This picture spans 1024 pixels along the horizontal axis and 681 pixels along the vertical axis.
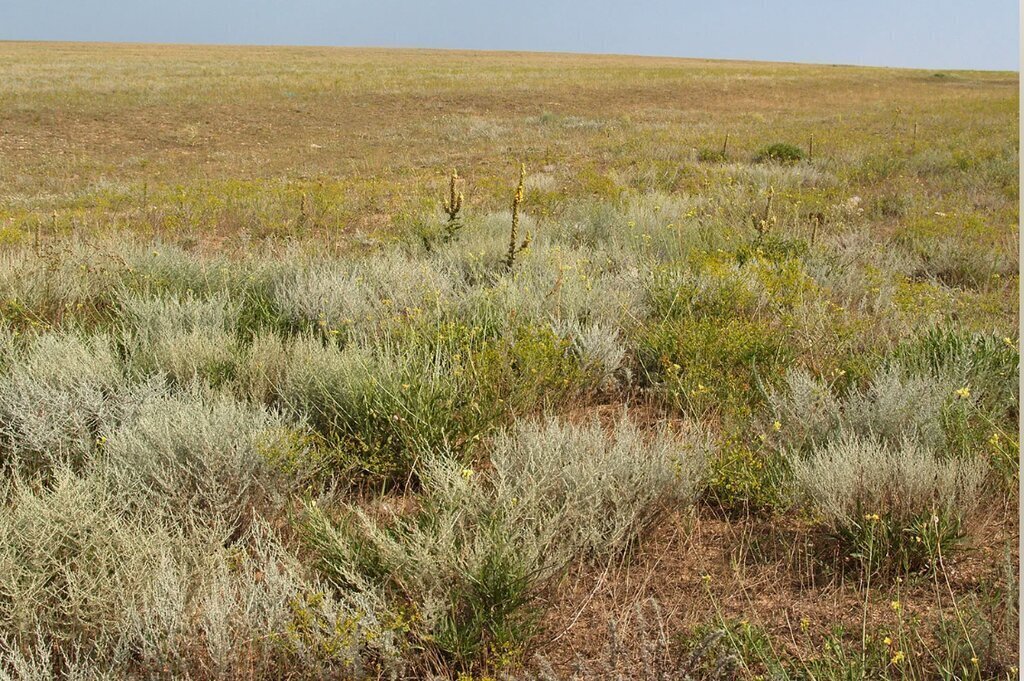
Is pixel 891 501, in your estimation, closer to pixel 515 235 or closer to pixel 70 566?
pixel 70 566

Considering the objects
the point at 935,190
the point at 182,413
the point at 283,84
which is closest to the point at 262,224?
the point at 182,413

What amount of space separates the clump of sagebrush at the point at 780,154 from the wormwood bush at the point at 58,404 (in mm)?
11844

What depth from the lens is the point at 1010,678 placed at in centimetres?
170

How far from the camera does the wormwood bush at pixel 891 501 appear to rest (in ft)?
7.34

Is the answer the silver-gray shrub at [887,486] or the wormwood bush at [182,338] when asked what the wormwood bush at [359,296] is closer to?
the wormwood bush at [182,338]

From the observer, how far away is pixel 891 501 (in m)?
2.36

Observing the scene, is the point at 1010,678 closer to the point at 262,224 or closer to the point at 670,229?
the point at 670,229

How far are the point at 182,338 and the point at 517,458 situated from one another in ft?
6.51

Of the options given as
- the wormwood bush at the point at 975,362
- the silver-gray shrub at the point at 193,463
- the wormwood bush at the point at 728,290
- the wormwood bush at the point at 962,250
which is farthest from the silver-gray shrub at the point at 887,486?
the wormwood bush at the point at 962,250

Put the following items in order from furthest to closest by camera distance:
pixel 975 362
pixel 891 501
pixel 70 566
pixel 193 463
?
pixel 975 362
pixel 193 463
pixel 891 501
pixel 70 566

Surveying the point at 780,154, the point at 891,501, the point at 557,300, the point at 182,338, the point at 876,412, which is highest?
the point at 780,154

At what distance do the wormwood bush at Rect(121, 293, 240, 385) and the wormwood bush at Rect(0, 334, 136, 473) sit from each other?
0.63 feet

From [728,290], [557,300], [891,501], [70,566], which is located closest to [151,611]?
[70,566]

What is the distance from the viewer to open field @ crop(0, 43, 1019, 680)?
75.2 inches
